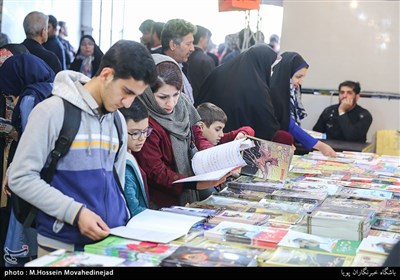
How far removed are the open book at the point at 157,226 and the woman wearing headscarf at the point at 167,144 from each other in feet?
1.54

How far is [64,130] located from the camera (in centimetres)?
198

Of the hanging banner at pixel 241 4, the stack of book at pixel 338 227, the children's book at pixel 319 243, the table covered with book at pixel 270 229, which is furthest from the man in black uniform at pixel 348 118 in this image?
the children's book at pixel 319 243

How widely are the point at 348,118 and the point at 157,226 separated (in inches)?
176

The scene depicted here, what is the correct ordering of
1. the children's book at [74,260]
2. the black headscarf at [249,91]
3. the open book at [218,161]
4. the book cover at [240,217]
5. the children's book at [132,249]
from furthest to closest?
1. the black headscarf at [249,91]
2. the open book at [218,161]
3. the book cover at [240,217]
4. the children's book at [132,249]
5. the children's book at [74,260]

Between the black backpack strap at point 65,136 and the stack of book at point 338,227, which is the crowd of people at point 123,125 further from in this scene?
the stack of book at point 338,227

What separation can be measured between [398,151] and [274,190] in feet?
12.2

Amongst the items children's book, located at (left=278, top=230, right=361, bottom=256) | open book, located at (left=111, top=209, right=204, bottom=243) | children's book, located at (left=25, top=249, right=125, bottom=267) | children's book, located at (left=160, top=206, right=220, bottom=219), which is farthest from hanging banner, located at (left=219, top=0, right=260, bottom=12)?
children's book, located at (left=25, top=249, right=125, bottom=267)

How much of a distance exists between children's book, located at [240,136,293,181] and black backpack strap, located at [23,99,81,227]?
118 cm

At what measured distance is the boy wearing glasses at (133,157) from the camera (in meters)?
2.45

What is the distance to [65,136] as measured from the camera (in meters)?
1.97

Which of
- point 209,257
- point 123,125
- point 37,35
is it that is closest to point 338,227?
point 209,257

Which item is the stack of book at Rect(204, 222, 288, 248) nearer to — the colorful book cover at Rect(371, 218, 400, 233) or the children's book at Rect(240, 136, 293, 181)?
the colorful book cover at Rect(371, 218, 400, 233)

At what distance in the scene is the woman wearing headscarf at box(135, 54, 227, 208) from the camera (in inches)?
108

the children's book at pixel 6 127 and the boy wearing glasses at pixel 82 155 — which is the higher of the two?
the boy wearing glasses at pixel 82 155
